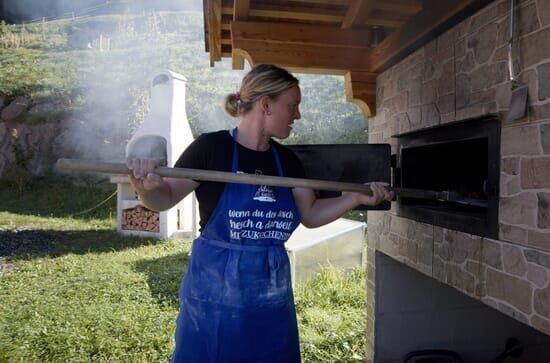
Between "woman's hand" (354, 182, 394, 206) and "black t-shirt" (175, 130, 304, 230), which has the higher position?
"black t-shirt" (175, 130, 304, 230)

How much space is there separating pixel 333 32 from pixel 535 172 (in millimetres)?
1851

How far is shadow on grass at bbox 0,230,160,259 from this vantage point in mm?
7719

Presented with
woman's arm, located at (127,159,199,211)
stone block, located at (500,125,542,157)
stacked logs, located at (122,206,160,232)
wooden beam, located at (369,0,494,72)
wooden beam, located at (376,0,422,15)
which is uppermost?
wooden beam, located at (376,0,422,15)

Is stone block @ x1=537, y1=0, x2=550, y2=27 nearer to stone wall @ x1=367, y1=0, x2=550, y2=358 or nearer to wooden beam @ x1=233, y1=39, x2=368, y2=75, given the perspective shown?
stone wall @ x1=367, y1=0, x2=550, y2=358

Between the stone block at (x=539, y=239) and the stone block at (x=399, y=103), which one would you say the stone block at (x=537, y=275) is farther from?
the stone block at (x=399, y=103)

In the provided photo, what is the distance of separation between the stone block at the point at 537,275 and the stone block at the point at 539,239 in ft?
0.28

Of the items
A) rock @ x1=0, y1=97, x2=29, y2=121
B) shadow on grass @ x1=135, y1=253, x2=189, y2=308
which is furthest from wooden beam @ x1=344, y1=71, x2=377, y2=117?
rock @ x1=0, y1=97, x2=29, y2=121

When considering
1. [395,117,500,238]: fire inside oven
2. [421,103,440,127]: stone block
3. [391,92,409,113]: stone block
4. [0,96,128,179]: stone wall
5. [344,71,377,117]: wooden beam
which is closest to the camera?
[395,117,500,238]: fire inside oven

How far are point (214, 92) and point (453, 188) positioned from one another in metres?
13.8

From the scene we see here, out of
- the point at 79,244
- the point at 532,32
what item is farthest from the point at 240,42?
the point at 79,244

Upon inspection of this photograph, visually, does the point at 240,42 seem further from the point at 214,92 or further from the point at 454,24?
the point at 214,92

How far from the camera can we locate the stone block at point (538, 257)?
1714mm

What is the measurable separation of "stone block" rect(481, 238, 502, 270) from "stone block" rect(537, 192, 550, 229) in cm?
30

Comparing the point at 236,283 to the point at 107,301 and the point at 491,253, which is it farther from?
the point at 107,301
